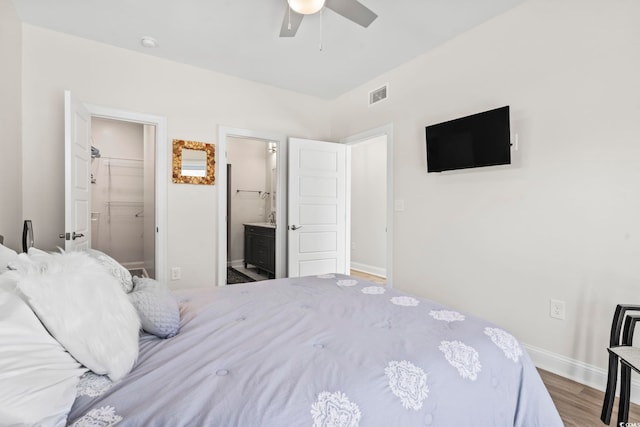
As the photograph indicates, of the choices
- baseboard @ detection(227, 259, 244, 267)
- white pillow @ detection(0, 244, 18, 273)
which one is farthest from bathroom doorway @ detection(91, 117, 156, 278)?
white pillow @ detection(0, 244, 18, 273)

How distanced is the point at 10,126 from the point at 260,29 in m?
2.08

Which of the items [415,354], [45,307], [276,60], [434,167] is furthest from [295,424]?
[276,60]

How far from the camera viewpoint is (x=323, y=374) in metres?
0.99

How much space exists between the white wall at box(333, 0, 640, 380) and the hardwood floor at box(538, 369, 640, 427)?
7.6 inches

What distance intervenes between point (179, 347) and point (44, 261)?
54 centimetres

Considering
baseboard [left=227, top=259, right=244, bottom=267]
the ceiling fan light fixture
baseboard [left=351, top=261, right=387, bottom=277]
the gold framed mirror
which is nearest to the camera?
the ceiling fan light fixture

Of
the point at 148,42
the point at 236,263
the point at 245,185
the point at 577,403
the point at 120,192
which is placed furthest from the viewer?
the point at 245,185

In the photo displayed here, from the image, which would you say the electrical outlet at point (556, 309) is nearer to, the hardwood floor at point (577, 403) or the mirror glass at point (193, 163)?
the hardwood floor at point (577, 403)

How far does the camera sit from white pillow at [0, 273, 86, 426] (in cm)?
67

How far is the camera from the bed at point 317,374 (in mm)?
837

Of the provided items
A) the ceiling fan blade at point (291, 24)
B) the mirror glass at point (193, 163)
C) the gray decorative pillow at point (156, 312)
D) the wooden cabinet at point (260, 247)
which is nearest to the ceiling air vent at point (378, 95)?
the ceiling fan blade at point (291, 24)

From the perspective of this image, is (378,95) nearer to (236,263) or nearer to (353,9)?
(353,9)

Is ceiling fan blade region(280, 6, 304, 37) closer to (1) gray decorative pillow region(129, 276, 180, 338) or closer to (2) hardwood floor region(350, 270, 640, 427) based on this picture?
(1) gray decorative pillow region(129, 276, 180, 338)

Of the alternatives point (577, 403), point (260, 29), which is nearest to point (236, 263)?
point (260, 29)
